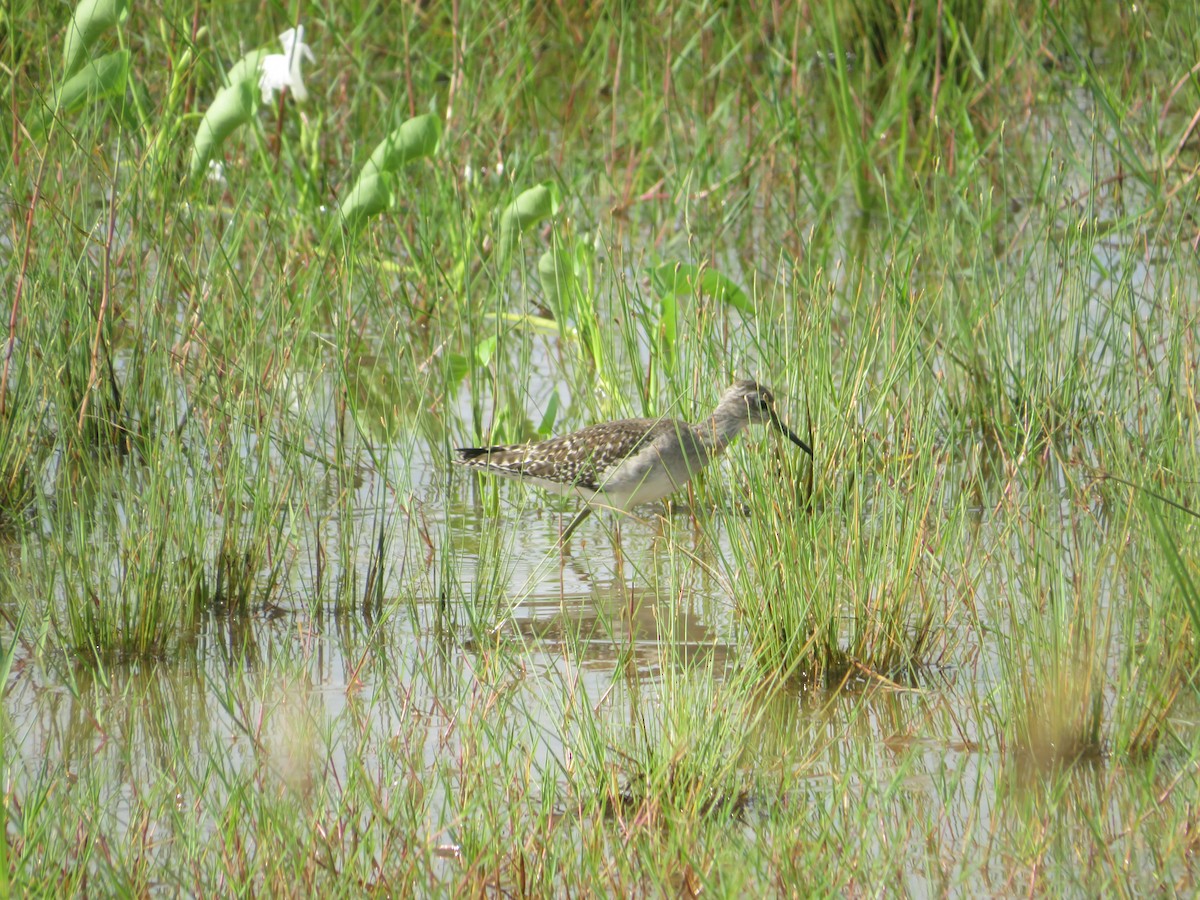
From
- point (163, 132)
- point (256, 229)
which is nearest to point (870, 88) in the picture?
point (256, 229)

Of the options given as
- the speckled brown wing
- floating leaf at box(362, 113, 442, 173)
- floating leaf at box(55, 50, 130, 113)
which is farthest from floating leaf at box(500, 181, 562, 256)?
floating leaf at box(55, 50, 130, 113)

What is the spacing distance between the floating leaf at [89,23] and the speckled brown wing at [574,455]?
1975 mm

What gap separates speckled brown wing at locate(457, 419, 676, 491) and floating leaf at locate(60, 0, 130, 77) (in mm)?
1975

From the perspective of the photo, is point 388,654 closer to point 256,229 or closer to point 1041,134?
point 256,229

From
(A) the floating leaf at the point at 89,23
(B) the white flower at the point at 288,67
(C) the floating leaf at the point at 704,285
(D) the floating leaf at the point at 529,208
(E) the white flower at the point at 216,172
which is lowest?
(C) the floating leaf at the point at 704,285

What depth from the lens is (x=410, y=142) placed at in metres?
6.92

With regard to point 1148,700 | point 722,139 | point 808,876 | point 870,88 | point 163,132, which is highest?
point 870,88

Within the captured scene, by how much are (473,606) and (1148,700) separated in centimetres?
203

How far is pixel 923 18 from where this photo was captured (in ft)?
30.6

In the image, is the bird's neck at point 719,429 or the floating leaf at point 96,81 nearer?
the floating leaf at point 96,81

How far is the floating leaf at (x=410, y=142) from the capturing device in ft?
22.5

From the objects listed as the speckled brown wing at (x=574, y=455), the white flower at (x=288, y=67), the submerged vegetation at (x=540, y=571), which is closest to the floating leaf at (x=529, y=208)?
the submerged vegetation at (x=540, y=571)

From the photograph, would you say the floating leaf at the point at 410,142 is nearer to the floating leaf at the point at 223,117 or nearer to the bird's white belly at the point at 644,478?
the floating leaf at the point at 223,117

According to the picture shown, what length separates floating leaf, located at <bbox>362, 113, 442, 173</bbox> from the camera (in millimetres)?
6871
